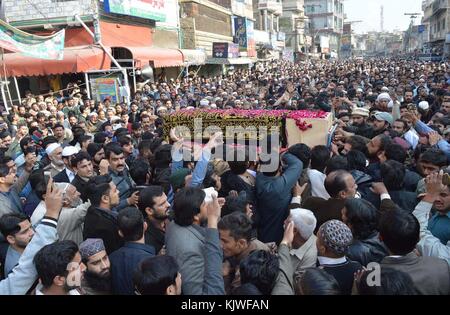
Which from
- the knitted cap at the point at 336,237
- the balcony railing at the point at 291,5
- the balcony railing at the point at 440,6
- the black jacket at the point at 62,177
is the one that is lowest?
the black jacket at the point at 62,177

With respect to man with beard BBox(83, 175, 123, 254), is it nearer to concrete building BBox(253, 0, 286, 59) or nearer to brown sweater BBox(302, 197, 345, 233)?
brown sweater BBox(302, 197, 345, 233)

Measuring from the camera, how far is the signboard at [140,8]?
16938 millimetres

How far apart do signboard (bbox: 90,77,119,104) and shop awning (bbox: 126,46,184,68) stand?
2.74 meters

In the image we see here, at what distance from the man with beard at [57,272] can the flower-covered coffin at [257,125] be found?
4129 millimetres

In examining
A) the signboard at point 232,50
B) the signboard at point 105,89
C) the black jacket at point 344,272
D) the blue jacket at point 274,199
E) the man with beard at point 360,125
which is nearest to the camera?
the black jacket at point 344,272

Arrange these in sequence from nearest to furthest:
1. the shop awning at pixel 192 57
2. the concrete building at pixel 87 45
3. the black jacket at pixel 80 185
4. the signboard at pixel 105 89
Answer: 1. the black jacket at pixel 80 185
2. the signboard at pixel 105 89
3. the concrete building at pixel 87 45
4. the shop awning at pixel 192 57

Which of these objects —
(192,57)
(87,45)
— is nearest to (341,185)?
(87,45)

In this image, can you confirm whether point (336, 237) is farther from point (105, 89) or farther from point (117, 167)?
point (105, 89)

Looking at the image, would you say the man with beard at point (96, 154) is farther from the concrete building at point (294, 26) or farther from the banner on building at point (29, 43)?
the concrete building at point (294, 26)

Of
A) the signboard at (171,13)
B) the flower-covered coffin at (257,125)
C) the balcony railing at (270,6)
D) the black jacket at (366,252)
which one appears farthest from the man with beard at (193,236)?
the balcony railing at (270,6)

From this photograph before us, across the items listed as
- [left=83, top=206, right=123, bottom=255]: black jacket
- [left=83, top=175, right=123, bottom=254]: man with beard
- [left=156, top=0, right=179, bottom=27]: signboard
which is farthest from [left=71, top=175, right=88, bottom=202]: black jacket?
[left=156, top=0, right=179, bottom=27]: signboard

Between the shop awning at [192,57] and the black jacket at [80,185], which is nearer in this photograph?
the black jacket at [80,185]

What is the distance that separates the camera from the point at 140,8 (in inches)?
757

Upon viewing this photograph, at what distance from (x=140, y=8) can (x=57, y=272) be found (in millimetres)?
18882
